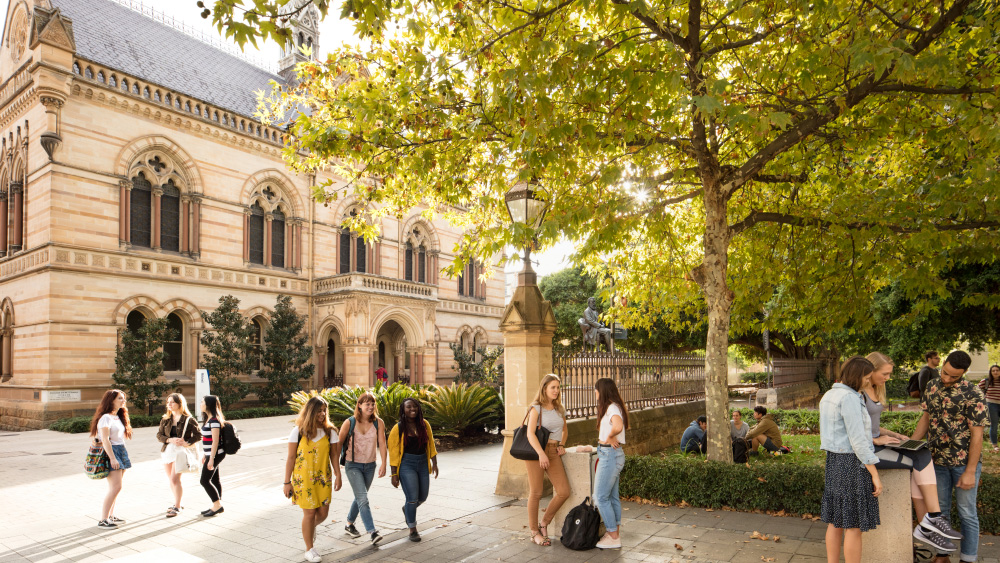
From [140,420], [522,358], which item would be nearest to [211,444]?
[522,358]

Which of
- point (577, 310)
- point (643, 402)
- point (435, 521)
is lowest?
point (435, 521)

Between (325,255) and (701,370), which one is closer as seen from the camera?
(701,370)

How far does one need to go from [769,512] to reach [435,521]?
12.9 ft

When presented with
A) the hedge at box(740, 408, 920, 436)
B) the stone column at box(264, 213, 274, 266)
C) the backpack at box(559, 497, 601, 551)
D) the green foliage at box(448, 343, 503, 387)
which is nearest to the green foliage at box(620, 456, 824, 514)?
the backpack at box(559, 497, 601, 551)

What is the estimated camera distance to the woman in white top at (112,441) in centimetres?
730

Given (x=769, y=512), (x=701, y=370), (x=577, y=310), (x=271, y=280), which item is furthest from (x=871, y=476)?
(x=577, y=310)

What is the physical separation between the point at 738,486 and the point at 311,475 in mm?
4947

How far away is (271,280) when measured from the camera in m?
25.1

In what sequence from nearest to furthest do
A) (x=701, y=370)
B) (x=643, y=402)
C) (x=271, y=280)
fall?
(x=643, y=402), (x=701, y=370), (x=271, y=280)

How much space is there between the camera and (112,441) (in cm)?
745

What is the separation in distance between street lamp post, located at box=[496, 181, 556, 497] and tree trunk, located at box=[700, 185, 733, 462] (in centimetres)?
218

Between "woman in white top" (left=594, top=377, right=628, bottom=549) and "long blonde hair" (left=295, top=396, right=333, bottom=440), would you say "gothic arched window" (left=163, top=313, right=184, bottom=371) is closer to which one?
"long blonde hair" (left=295, top=396, right=333, bottom=440)

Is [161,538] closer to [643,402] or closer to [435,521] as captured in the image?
[435,521]

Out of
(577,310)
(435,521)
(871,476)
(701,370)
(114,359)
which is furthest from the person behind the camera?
(577,310)
